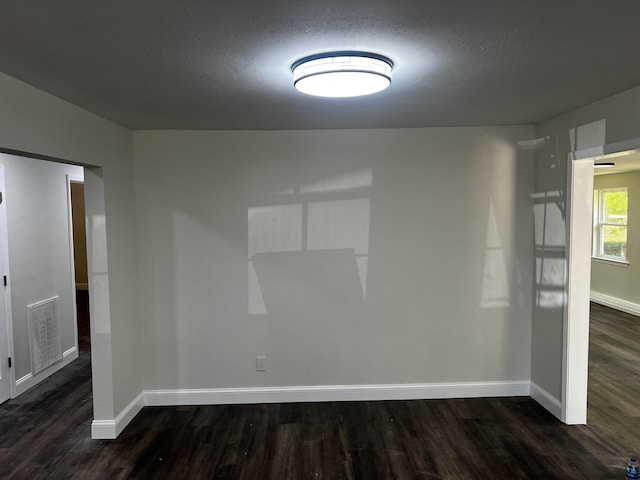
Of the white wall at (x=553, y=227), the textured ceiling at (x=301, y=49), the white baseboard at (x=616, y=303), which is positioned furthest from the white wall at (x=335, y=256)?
the white baseboard at (x=616, y=303)

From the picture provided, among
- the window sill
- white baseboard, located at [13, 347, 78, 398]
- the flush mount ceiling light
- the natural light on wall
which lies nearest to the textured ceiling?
the flush mount ceiling light

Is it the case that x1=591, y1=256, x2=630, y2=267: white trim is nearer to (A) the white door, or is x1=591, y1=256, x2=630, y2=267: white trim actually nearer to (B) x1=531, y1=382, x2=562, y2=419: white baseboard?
(B) x1=531, y1=382, x2=562, y2=419: white baseboard

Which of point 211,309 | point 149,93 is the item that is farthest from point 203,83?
point 211,309

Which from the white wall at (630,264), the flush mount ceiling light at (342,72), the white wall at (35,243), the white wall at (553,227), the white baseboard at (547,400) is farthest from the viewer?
the white wall at (630,264)

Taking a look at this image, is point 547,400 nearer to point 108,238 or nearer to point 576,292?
point 576,292

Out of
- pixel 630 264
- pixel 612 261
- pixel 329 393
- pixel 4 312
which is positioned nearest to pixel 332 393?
pixel 329 393

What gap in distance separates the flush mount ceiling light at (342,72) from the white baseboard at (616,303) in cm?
683

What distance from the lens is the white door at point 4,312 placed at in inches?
149

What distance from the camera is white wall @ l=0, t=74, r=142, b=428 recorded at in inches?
103

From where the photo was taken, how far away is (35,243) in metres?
4.24

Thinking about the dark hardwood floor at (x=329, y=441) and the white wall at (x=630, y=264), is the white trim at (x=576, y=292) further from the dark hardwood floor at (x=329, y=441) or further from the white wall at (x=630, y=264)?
the white wall at (x=630, y=264)

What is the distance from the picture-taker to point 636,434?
3162 millimetres

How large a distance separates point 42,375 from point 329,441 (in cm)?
307

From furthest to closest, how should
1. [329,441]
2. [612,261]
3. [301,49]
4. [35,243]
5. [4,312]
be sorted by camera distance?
[612,261] → [35,243] → [4,312] → [329,441] → [301,49]
